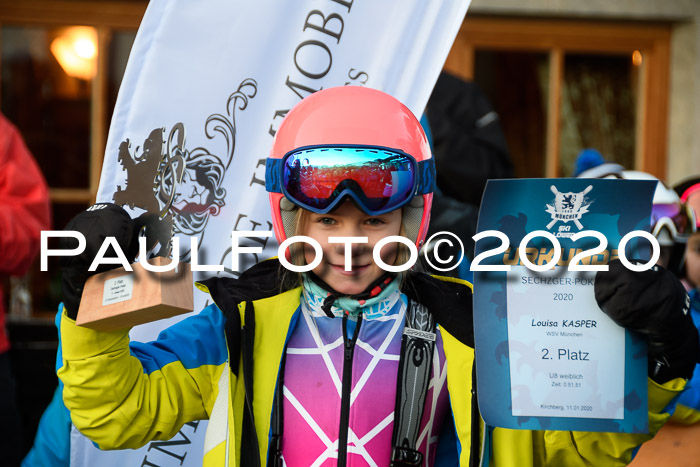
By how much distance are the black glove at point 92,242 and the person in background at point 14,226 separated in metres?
1.66

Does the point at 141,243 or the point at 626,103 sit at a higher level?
the point at 626,103

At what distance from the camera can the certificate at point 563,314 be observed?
5.77 ft

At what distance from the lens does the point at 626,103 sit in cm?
527

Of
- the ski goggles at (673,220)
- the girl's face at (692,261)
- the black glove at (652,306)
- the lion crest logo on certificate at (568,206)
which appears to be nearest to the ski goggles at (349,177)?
the lion crest logo on certificate at (568,206)

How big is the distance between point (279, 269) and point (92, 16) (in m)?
3.26

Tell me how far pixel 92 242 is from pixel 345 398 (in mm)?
704

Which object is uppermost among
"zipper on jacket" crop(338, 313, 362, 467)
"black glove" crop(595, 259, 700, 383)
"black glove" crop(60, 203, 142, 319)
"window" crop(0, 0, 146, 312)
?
"window" crop(0, 0, 146, 312)

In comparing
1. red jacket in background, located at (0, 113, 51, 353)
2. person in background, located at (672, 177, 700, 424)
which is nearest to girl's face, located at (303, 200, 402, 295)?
person in background, located at (672, 177, 700, 424)

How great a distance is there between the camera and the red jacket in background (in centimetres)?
327

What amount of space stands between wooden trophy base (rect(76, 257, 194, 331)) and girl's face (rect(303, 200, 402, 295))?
17.9 inches

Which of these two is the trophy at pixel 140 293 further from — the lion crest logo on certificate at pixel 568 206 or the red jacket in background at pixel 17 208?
the red jacket in background at pixel 17 208

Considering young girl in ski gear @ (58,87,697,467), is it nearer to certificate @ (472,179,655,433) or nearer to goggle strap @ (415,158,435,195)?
goggle strap @ (415,158,435,195)

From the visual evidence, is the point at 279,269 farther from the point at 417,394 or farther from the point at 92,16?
the point at 92,16

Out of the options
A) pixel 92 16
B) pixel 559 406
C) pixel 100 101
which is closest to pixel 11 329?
pixel 100 101
